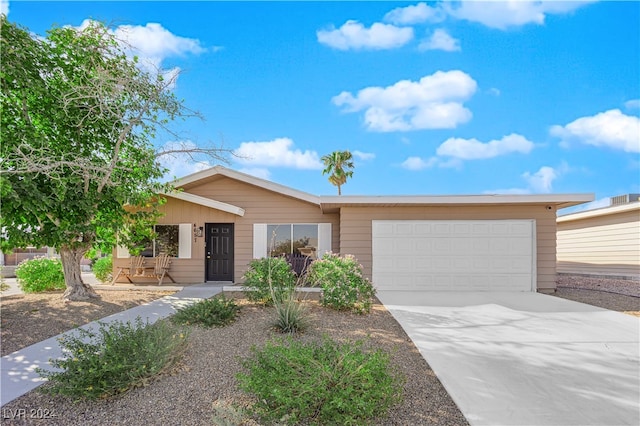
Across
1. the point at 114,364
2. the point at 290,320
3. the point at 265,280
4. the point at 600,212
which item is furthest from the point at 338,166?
the point at 114,364

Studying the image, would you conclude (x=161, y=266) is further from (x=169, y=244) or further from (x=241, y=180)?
(x=241, y=180)

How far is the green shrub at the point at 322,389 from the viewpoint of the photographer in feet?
8.67

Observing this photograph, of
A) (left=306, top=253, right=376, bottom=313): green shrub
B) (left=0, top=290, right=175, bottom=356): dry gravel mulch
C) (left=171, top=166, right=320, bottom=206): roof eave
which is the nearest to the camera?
(left=0, top=290, right=175, bottom=356): dry gravel mulch

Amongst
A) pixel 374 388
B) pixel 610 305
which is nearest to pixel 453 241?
pixel 610 305

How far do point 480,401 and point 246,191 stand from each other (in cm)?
927

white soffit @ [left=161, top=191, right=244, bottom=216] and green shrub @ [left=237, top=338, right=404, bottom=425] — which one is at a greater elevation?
white soffit @ [left=161, top=191, right=244, bottom=216]

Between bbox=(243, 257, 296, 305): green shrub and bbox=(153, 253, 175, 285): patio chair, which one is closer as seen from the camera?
bbox=(243, 257, 296, 305): green shrub

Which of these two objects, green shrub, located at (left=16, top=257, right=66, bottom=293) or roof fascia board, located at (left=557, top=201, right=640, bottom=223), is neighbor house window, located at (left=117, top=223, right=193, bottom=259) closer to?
green shrub, located at (left=16, top=257, right=66, bottom=293)

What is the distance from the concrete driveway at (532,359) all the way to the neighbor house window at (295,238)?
149 inches

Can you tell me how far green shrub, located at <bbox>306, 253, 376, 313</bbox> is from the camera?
253 inches

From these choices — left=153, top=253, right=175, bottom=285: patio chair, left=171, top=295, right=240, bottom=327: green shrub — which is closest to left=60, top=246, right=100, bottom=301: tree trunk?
left=153, top=253, right=175, bottom=285: patio chair

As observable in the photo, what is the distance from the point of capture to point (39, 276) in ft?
30.7

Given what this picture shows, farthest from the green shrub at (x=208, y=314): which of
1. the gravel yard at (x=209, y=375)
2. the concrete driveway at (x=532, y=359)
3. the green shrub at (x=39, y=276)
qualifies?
the green shrub at (x=39, y=276)

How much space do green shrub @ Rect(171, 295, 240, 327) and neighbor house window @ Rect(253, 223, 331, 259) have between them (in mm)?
5185
